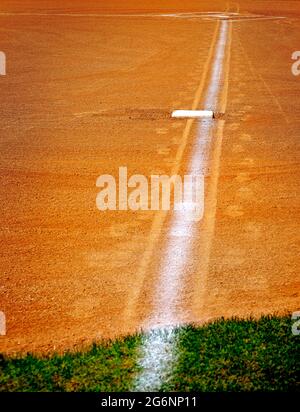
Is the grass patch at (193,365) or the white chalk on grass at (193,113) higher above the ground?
the white chalk on grass at (193,113)

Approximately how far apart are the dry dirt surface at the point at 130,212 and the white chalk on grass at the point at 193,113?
0.30 m

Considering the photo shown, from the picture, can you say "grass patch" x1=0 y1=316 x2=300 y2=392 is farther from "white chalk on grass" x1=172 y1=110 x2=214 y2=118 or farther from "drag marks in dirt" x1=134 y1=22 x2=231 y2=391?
"white chalk on grass" x1=172 y1=110 x2=214 y2=118

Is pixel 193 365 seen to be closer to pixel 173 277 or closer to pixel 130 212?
pixel 173 277

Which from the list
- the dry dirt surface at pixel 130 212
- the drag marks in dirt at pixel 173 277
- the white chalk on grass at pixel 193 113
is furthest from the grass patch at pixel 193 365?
the white chalk on grass at pixel 193 113

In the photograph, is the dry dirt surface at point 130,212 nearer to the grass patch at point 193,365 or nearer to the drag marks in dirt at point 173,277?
the drag marks in dirt at point 173,277

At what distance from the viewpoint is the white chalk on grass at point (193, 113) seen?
12164 millimetres

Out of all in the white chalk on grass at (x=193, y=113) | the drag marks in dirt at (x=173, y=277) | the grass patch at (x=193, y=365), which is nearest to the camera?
the grass patch at (x=193, y=365)

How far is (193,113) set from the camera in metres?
12.4

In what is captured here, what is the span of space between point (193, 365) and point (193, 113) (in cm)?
849

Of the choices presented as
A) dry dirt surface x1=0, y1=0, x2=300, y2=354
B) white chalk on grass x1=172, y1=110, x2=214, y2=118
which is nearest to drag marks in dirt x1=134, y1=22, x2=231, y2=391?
dry dirt surface x1=0, y1=0, x2=300, y2=354

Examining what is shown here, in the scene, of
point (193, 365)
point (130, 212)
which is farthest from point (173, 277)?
point (130, 212)

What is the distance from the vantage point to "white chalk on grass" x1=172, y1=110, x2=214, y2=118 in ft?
39.9

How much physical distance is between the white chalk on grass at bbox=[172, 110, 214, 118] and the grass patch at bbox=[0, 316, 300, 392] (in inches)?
302
